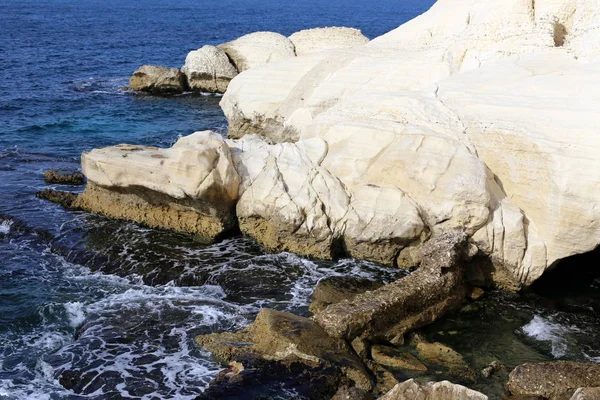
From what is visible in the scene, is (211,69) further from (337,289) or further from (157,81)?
(337,289)

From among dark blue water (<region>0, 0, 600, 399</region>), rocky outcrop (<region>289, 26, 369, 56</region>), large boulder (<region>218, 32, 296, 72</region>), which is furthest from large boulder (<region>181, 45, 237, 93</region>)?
dark blue water (<region>0, 0, 600, 399</region>)

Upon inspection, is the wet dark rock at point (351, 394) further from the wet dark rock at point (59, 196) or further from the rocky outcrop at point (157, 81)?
the rocky outcrop at point (157, 81)

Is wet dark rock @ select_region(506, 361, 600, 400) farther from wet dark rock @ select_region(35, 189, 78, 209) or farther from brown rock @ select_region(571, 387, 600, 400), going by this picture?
wet dark rock @ select_region(35, 189, 78, 209)

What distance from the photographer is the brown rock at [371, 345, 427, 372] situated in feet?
45.4

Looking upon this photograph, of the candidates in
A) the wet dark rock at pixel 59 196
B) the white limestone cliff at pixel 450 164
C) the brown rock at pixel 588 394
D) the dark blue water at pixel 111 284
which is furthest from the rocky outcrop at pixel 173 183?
the brown rock at pixel 588 394

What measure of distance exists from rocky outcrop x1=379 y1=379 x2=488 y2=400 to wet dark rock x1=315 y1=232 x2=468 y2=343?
2.91m

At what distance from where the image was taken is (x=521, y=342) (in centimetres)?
1515

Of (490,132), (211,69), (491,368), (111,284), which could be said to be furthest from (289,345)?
(211,69)

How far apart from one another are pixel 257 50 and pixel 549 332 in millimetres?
27567

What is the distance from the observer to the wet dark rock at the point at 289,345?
13.3 meters

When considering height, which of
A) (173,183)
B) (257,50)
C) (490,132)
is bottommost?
(173,183)

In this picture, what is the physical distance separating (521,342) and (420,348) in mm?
2340

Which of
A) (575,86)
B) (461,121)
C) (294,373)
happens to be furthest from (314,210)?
(575,86)

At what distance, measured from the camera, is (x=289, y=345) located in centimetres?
1358
